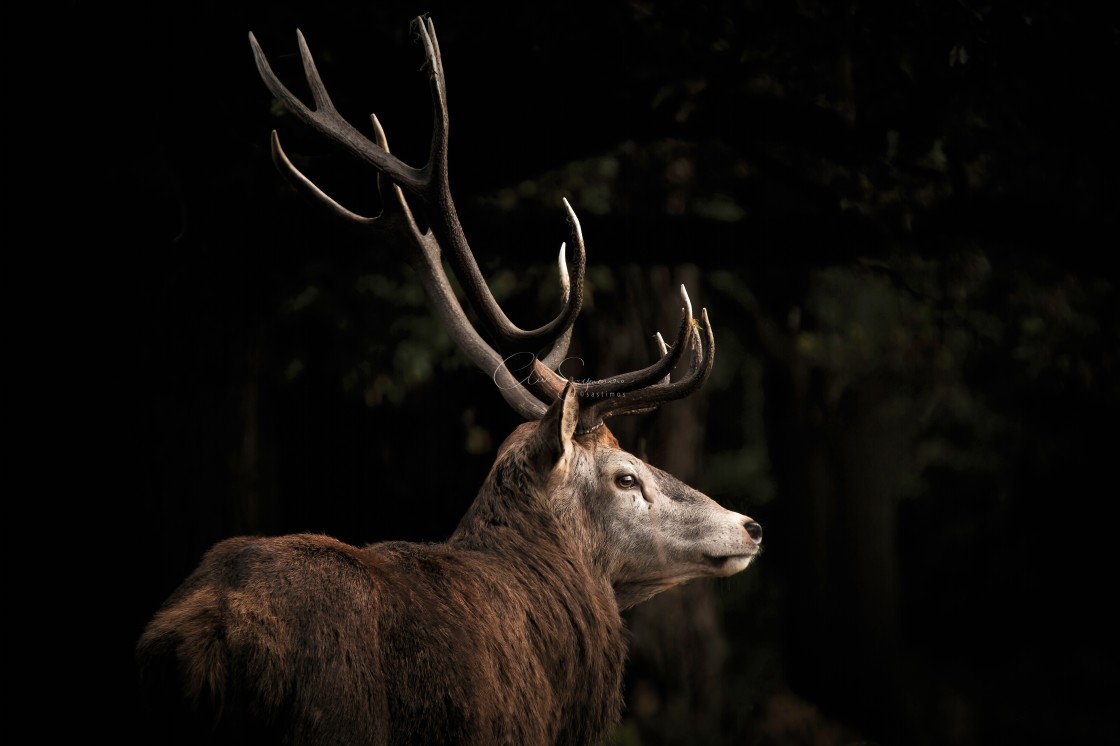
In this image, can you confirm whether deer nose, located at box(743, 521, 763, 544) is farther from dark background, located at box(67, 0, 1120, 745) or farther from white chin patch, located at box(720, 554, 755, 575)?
dark background, located at box(67, 0, 1120, 745)

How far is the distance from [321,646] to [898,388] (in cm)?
475

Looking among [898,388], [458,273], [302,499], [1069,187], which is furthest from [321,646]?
[1069,187]

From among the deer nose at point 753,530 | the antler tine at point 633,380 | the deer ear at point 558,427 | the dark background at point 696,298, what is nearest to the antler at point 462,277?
the antler tine at point 633,380

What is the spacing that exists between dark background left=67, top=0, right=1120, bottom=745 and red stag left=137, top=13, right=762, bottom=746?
5.85ft

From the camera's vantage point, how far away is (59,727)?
6191mm

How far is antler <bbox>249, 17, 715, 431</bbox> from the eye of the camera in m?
4.36

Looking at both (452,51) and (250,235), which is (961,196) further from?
(250,235)

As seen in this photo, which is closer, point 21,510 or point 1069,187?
point 21,510

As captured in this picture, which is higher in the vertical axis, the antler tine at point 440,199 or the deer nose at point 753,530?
the antler tine at point 440,199

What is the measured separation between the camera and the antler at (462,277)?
4.36m

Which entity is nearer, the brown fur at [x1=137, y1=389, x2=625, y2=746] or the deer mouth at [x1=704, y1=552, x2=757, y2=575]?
the brown fur at [x1=137, y1=389, x2=625, y2=746]

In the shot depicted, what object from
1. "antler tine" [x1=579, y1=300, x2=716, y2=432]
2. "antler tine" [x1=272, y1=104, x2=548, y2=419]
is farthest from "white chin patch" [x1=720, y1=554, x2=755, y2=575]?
"antler tine" [x1=272, y1=104, x2=548, y2=419]

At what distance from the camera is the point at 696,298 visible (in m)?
6.62
